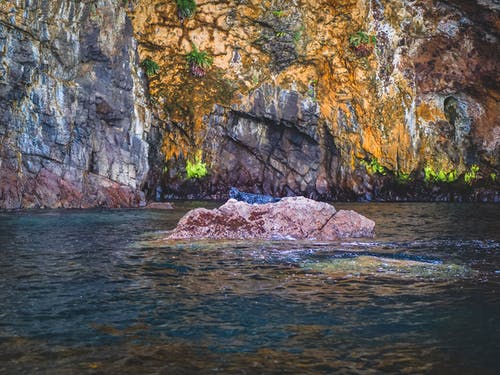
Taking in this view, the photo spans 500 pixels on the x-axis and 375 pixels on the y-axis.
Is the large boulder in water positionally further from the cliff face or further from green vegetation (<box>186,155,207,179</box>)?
green vegetation (<box>186,155,207,179</box>)

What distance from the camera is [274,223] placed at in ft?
46.2

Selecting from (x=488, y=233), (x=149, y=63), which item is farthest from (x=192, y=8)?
(x=488, y=233)

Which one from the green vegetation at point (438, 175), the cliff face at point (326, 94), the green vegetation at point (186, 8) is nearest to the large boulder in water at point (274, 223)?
the cliff face at point (326, 94)

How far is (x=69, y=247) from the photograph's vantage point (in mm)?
11609

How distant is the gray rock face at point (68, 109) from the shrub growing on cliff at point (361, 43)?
16084 mm

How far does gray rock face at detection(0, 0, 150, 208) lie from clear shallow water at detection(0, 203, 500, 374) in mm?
13886

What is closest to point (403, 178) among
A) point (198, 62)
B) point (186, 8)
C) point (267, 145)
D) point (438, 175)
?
point (438, 175)

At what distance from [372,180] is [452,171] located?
6.81 meters

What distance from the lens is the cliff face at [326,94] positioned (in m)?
34.8

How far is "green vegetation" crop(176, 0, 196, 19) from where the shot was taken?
3478 centimetres

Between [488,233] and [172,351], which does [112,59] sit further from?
[172,351]

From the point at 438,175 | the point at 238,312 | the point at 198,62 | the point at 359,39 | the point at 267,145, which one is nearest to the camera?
the point at 238,312

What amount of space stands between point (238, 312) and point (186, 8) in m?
32.0

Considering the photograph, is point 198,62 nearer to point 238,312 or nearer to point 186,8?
point 186,8
